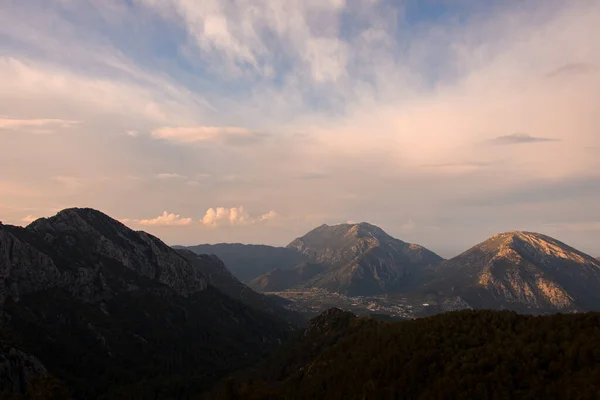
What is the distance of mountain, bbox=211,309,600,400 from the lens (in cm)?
8981

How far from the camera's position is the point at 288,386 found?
138750 millimetres

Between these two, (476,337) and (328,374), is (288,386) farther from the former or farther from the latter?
(476,337)

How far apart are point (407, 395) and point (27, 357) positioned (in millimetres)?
174234

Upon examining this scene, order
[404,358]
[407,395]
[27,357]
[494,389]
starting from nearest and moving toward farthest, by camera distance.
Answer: [494,389] < [407,395] < [404,358] < [27,357]

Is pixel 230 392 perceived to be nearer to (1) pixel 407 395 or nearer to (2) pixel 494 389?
(1) pixel 407 395

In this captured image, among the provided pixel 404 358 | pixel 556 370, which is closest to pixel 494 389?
pixel 556 370

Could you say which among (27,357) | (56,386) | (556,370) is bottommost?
(27,357)

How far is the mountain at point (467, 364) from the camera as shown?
8981 centimetres

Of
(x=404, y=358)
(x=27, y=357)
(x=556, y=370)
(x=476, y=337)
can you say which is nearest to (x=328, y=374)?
(x=404, y=358)

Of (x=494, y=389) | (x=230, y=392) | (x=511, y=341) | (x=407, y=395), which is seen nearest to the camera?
(x=494, y=389)

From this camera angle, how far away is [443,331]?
135m

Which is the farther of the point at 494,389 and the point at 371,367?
the point at 371,367

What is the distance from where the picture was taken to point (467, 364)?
102m

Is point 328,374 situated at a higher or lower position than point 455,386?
lower
